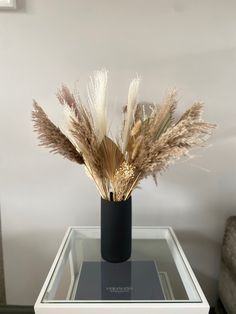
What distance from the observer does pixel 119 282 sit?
0.93m

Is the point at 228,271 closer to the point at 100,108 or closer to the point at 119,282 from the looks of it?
the point at 119,282

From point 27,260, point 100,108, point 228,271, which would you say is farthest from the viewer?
point 27,260

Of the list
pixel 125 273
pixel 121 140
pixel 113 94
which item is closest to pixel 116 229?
pixel 125 273

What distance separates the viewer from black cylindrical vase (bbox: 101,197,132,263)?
0.93 m

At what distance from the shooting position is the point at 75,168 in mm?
1211

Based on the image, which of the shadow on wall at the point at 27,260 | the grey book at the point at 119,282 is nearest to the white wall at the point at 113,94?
the shadow on wall at the point at 27,260

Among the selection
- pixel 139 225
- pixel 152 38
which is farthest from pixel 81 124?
pixel 139 225

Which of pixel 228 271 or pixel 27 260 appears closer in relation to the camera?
pixel 228 271

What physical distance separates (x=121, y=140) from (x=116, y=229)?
28 cm

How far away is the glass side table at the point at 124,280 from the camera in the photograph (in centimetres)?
79

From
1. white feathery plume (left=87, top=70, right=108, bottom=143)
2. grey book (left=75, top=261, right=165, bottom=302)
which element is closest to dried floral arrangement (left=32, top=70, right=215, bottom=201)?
white feathery plume (left=87, top=70, right=108, bottom=143)

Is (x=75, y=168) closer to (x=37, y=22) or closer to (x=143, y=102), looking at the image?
(x=143, y=102)

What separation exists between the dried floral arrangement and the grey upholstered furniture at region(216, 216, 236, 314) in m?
0.45

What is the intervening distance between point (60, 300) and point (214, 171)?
2.48 ft
